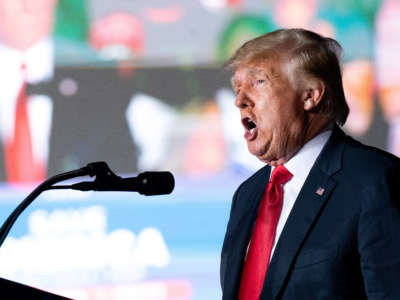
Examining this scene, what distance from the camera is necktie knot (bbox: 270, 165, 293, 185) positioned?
2.13 metres

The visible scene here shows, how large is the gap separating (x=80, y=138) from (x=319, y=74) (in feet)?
6.29

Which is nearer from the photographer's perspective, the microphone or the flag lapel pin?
the microphone

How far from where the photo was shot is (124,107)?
384 centimetres

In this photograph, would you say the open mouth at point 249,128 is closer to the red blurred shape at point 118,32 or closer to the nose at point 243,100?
the nose at point 243,100

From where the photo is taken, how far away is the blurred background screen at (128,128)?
3.71 m

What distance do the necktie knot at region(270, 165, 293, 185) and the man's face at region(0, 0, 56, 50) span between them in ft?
6.59

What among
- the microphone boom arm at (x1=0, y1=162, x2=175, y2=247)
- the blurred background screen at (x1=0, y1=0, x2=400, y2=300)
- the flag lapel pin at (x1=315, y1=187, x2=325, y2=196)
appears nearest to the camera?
the microphone boom arm at (x1=0, y1=162, x2=175, y2=247)

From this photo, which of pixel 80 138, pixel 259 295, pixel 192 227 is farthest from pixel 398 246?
pixel 80 138

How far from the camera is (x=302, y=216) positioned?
1.99 meters

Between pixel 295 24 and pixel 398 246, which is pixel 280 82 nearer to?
pixel 398 246

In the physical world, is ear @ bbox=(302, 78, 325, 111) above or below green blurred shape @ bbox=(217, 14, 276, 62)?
below

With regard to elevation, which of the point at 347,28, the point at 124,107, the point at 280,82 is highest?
the point at 347,28

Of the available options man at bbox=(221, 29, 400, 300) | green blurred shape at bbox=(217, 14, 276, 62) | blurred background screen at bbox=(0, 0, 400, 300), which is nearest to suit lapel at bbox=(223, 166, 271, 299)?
man at bbox=(221, 29, 400, 300)

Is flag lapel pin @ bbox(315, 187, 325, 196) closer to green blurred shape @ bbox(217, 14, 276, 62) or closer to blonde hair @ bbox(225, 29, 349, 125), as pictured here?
blonde hair @ bbox(225, 29, 349, 125)
